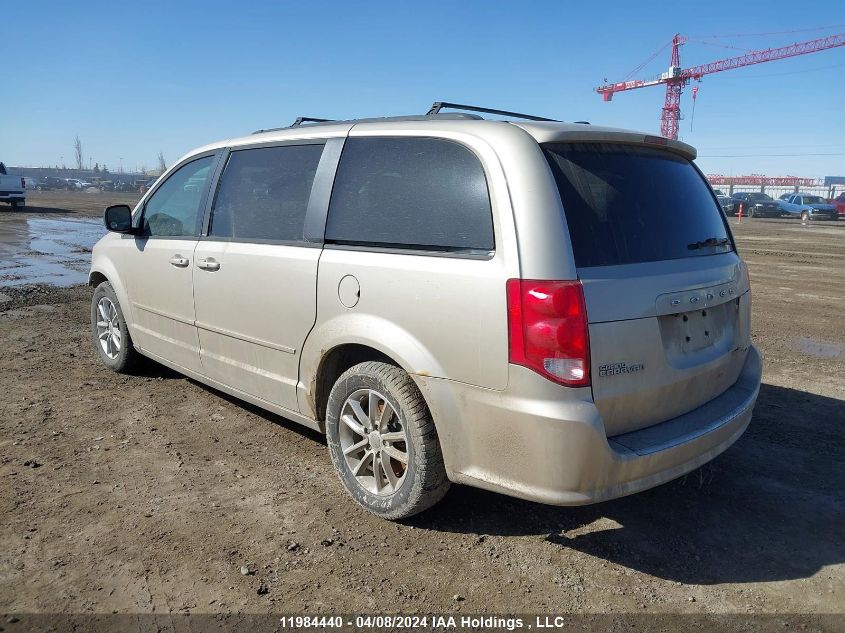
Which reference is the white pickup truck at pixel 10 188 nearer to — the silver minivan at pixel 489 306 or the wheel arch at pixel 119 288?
the wheel arch at pixel 119 288

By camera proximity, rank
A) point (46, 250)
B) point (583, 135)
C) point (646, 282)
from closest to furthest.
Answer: point (646, 282) → point (583, 135) → point (46, 250)

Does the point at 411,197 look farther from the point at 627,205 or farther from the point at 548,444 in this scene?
the point at 548,444

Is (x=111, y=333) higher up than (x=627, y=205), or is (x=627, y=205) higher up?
(x=627, y=205)

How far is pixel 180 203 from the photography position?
4672 mm

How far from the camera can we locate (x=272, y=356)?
12.2 feet

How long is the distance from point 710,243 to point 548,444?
1518 millimetres

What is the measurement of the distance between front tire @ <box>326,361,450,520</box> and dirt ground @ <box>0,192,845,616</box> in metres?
0.17

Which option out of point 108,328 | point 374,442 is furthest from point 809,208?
point 374,442

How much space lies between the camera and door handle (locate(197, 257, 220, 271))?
4055 millimetres

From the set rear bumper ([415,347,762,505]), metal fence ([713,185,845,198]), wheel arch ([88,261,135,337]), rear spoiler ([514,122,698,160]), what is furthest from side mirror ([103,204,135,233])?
metal fence ([713,185,845,198])

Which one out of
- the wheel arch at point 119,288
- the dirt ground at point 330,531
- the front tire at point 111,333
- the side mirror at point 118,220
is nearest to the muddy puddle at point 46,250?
the front tire at point 111,333

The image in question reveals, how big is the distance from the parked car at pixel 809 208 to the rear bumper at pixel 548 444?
3811 centimetres

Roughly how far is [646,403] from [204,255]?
9.20 feet

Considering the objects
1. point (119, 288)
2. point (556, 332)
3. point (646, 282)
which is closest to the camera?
point (556, 332)
